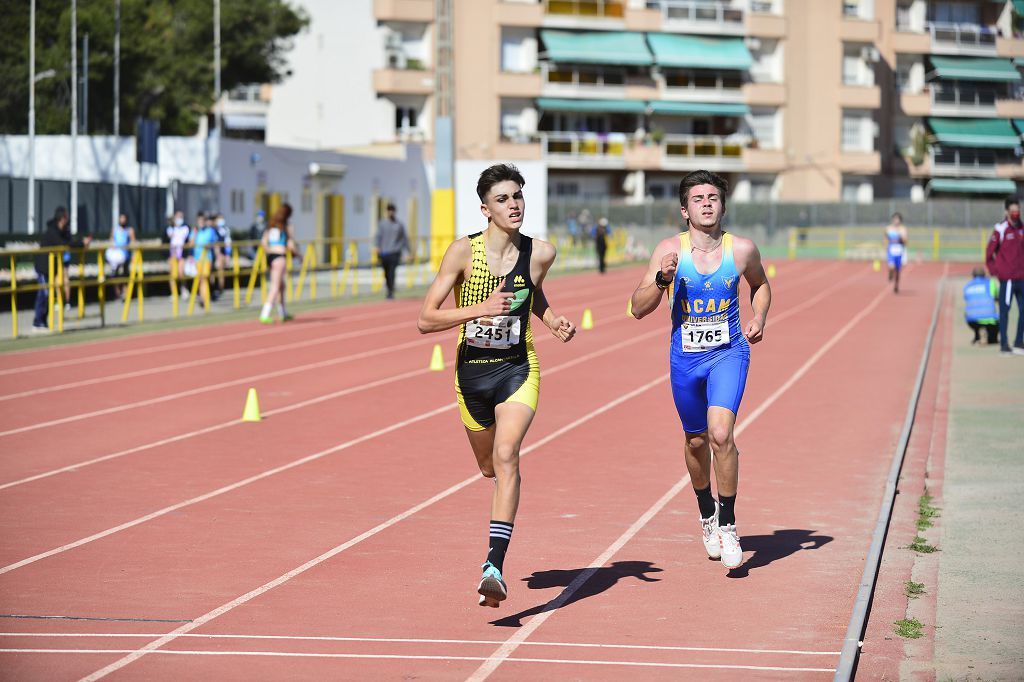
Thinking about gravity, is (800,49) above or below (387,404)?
above

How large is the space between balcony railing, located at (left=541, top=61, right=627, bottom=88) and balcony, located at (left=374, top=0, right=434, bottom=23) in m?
6.67

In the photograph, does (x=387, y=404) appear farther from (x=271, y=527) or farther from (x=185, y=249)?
(x=185, y=249)

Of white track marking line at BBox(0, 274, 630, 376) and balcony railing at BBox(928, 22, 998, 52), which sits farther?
balcony railing at BBox(928, 22, 998, 52)

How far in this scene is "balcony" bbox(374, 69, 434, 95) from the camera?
259ft

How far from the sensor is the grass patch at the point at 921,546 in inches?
361

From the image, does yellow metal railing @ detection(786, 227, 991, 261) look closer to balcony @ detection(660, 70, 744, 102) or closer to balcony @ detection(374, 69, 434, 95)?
balcony @ detection(660, 70, 744, 102)

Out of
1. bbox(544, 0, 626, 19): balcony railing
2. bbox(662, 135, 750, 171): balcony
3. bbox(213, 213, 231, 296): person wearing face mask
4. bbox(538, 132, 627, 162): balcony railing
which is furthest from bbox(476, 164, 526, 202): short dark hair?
bbox(662, 135, 750, 171): balcony

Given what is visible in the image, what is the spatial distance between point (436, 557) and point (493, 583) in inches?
72.5

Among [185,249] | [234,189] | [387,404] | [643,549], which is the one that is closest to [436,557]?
[643,549]

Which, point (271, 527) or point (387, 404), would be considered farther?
point (387, 404)

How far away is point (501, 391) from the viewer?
7785 mm

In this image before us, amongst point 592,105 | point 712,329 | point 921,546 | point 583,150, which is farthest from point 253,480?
point 592,105

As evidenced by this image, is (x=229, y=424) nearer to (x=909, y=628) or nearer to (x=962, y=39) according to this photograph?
(x=909, y=628)

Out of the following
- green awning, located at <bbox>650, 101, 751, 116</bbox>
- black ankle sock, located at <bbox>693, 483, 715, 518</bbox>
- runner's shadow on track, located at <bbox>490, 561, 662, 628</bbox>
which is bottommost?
runner's shadow on track, located at <bbox>490, 561, 662, 628</bbox>
